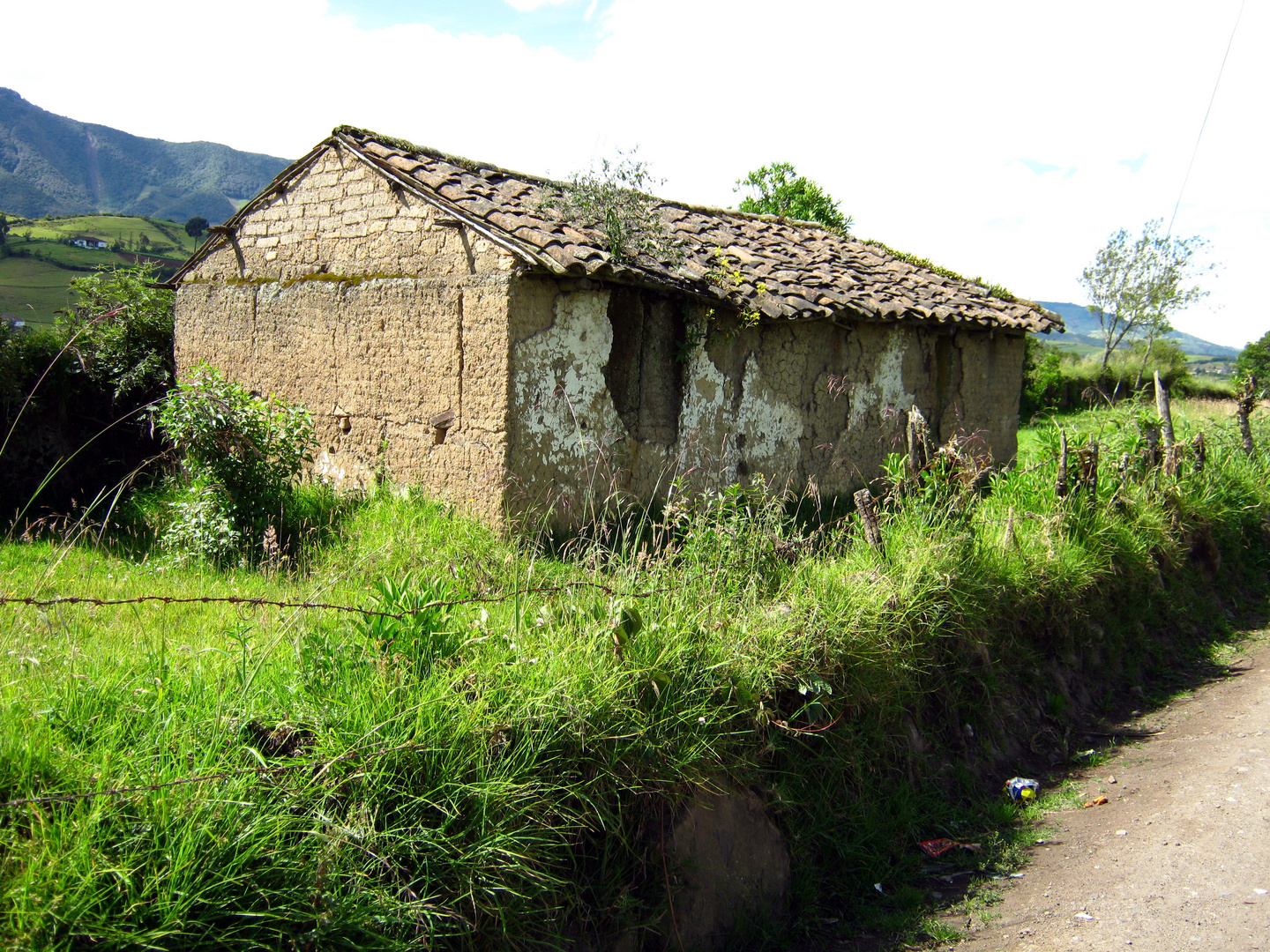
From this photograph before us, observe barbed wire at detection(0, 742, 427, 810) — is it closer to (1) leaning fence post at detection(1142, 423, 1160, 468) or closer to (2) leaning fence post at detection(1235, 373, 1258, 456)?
(1) leaning fence post at detection(1142, 423, 1160, 468)

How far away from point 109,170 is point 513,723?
463ft

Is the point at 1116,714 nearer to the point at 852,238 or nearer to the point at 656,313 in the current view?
the point at 656,313

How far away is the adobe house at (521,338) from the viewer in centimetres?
643

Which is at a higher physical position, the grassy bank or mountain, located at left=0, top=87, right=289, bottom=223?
mountain, located at left=0, top=87, right=289, bottom=223

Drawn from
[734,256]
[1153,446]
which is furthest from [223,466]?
[1153,446]

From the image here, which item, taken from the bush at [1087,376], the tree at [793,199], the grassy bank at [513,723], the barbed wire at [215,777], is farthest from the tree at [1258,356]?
the barbed wire at [215,777]

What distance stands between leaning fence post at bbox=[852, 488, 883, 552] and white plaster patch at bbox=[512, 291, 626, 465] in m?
2.12

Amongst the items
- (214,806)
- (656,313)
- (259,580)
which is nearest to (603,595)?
(214,806)

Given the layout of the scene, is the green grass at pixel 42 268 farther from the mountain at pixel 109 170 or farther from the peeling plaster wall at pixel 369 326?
the mountain at pixel 109 170

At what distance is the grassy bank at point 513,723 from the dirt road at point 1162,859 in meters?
0.36

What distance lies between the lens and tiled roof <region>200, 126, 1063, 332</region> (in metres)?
6.52

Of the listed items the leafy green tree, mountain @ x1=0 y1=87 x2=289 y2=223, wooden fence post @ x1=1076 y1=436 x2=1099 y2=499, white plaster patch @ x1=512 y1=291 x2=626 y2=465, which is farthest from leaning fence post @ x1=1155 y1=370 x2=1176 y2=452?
mountain @ x1=0 y1=87 x2=289 y2=223

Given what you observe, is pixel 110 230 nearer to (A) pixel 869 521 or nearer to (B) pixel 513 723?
(A) pixel 869 521

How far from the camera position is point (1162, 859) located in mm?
3914
